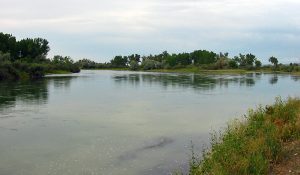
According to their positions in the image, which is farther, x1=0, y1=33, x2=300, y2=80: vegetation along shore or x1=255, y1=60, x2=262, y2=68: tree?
x1=255, y1=60, x2=262, y2=68: tree

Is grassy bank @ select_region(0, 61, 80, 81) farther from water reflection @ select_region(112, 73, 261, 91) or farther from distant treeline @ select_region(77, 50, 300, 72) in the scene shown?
distant treeline @ select_region(77, 50, 300, 72)

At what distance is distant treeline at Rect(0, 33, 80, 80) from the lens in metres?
71.8

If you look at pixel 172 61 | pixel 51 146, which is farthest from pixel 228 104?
pixel 172 61

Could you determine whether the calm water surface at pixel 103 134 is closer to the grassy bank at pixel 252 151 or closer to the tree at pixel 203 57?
the grassy bank at pixel 252 151

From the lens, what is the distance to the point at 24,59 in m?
91.6

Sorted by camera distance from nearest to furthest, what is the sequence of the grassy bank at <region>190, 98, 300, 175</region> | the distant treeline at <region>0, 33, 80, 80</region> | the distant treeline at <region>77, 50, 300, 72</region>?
1. the grassy bank at <region>190, 98, 300, 175</region>
2. the distant treeline at <region>0, 33, 80, 80</region>
3. the distant treeline at <region>77, 50, 300, 72</region>

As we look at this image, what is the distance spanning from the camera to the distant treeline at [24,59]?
235 feet

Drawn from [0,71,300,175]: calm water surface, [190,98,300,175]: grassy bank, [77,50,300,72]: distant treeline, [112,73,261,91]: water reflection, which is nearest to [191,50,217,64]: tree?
[77,50,300,72]: distant treeline

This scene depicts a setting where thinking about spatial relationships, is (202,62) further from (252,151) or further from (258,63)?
(252,151)

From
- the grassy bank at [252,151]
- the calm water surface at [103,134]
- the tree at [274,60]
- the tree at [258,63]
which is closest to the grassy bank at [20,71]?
the calm water surface at [103,134]

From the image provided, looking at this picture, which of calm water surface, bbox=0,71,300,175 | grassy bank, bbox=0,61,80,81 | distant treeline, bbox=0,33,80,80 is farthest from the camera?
distant treeline, bbox=0,33,80,80

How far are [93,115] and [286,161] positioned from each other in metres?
17.0

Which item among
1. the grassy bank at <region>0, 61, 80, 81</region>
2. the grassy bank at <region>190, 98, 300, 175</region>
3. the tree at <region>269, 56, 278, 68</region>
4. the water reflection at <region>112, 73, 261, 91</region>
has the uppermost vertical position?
the tree at <region>269, 56, 278, 68</region>

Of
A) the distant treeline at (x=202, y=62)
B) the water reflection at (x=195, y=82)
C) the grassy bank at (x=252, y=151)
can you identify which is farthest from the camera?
the distant treeline at (x=202, y=62)
